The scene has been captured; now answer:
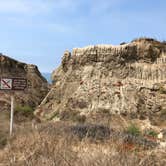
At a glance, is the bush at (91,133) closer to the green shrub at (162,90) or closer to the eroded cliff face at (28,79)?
the green shrub at (162,90)

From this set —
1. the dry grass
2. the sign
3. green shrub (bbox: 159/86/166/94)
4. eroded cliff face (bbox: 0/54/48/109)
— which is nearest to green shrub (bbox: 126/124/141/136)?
the sign

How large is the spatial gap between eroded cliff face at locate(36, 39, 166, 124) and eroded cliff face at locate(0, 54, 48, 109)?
10.1 meters

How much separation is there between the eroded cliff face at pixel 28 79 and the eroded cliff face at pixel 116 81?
33.2 ft

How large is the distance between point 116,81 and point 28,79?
2237 cm

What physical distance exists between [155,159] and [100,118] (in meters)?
19.1

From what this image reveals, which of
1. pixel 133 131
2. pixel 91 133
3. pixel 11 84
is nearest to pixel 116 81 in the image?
pixel 133 131

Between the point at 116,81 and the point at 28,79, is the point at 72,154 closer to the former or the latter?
the point at 116,81

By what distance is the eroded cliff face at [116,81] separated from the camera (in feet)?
89.8

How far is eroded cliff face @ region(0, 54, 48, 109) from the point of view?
42.4m

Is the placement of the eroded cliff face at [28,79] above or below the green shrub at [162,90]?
above

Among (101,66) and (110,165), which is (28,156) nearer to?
(110,165)

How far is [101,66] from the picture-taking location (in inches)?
1178

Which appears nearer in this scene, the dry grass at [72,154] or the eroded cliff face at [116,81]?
the dry grass at [72,154]

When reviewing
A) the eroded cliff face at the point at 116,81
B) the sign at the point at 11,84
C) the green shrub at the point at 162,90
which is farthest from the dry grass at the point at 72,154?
the green shrub at the point at 162,90
